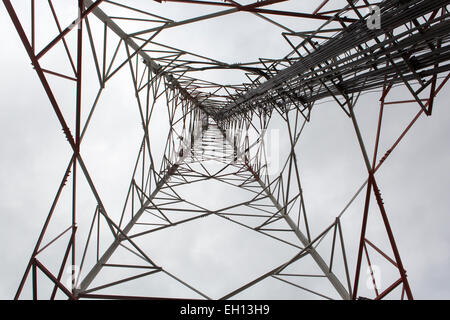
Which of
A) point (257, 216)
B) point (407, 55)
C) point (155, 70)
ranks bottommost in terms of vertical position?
point (257, 216)

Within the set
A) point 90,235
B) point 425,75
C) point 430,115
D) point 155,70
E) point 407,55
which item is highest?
point 155,70
